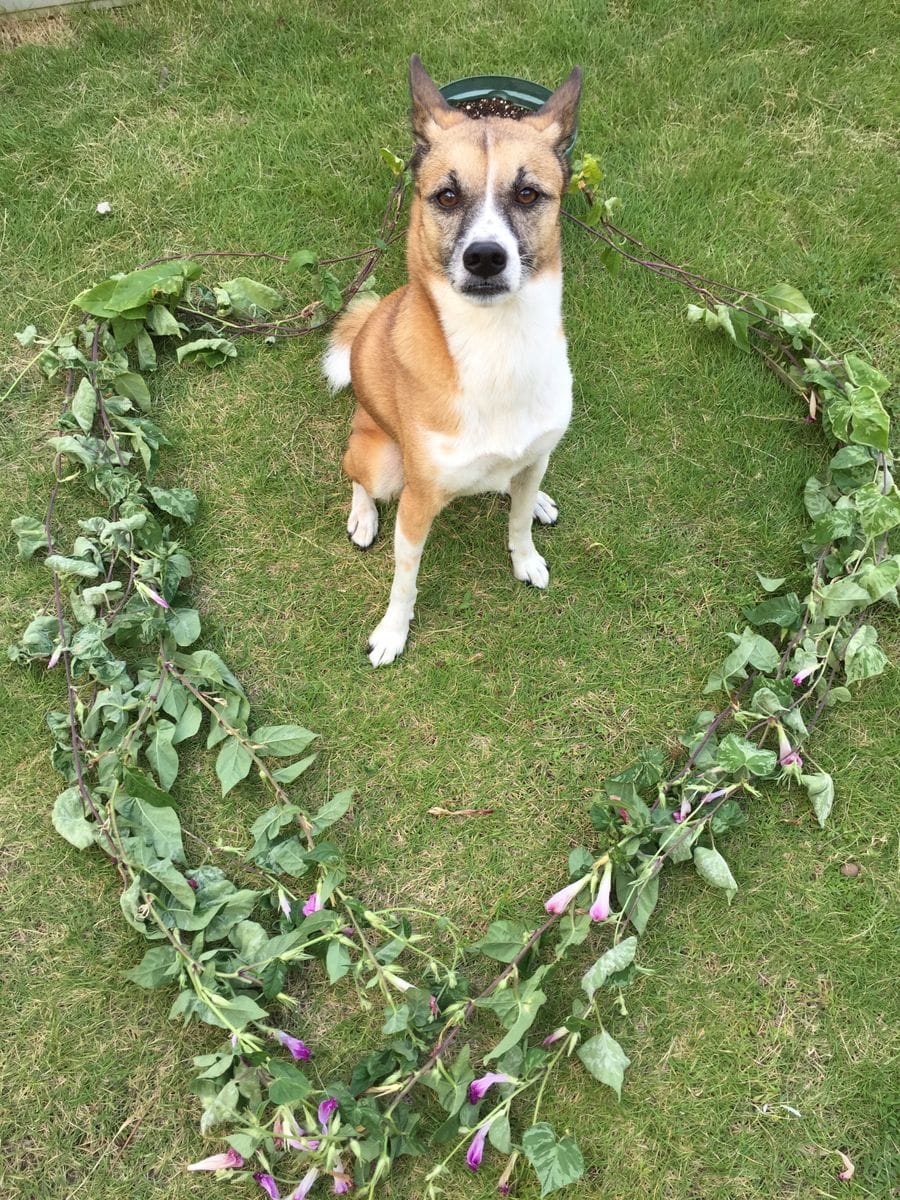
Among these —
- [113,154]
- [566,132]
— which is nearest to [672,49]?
[566,132]

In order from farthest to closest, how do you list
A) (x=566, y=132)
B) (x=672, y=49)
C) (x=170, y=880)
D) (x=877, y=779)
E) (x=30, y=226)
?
1. (x=672, y=49)
2. (x=30, y=226)
3. (x=877, y=779)
4. (x=170, y=880)
5. (x=566, y=132)

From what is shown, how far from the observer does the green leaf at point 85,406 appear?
354 centimetres

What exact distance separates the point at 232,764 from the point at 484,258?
1.89 meters

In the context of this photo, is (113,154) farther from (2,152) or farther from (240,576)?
(240,576)

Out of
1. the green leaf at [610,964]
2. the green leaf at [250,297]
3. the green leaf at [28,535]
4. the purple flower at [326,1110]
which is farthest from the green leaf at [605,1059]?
the green leaf at [250,297]

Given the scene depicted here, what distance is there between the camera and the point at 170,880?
284cm

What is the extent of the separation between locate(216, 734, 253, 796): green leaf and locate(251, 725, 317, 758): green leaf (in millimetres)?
57

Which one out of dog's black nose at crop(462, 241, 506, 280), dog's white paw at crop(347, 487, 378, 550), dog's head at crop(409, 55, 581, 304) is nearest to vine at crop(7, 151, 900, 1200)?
dog's white paw at crop(347, 487, 378, 550)

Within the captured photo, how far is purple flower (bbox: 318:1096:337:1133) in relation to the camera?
2.55 meters

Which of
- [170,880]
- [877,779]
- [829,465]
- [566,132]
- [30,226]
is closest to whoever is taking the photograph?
[566,132]

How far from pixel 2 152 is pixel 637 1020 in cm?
488

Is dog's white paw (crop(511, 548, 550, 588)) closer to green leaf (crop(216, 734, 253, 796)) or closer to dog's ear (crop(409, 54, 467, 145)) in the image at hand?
green leaf (crop(216, 734, 253, 796))

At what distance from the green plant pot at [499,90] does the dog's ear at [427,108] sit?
146 centimetres

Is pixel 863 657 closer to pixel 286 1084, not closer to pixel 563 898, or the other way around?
pixel 563 898
